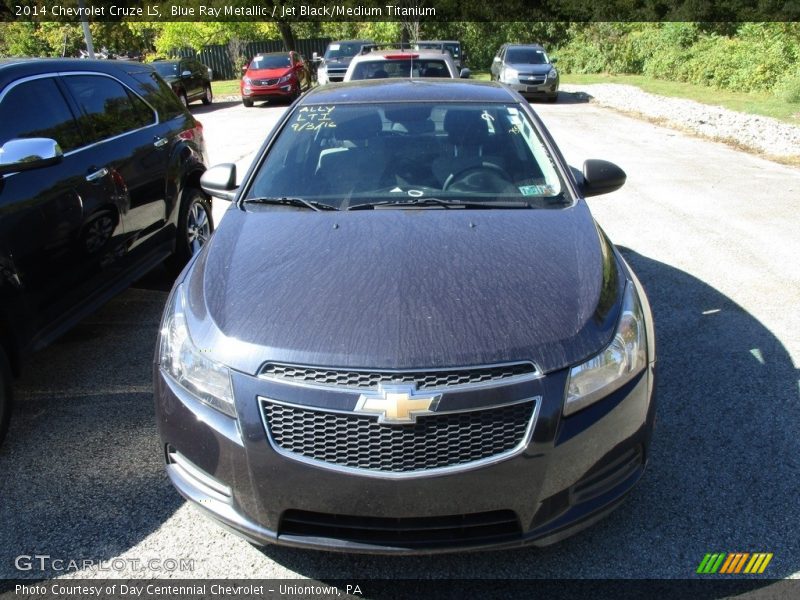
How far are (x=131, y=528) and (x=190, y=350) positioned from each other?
0.90 m

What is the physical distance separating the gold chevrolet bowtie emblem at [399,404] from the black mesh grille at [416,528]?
0.35m

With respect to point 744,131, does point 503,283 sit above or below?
above

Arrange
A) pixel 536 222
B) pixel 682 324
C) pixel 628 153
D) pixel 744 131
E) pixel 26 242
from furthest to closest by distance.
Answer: pixel 744 131 < pixel 628 153 < pixel 682 324 < pixel 26 242 < pixel 536 222

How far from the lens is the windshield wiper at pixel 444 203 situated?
3.26 metres

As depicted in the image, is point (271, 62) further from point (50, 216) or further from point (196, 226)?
point (50, 216)

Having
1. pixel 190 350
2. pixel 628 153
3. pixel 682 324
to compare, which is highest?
pixel 190 350

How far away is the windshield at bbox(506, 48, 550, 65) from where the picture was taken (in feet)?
68.8

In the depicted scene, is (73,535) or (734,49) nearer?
(73,535)

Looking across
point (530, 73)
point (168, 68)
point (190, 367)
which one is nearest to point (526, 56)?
point (530, 73)

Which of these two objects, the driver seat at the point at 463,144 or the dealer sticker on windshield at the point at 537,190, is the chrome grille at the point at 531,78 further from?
the dealer sticker on windshield at the point at 537,190

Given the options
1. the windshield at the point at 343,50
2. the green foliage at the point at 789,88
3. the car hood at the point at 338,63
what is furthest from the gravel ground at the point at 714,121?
the windshield at the point at 343,50

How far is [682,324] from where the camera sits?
4566 millimetres

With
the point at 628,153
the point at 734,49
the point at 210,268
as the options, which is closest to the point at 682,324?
the point at 210,268

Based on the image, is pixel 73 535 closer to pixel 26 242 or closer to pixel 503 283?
pixel 26 242
